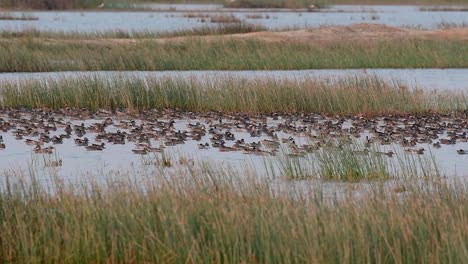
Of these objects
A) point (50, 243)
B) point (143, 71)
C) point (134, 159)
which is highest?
point (50, 243)

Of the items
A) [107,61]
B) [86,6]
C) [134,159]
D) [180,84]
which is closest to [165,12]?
[86,6]

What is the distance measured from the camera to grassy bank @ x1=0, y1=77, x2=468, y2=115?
63.9ft

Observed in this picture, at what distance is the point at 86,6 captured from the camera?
69.9m

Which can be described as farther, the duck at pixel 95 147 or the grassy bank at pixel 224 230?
the duck at pixel 95 147

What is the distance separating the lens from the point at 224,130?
17.2 m

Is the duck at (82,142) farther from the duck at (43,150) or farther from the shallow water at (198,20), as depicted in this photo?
the shallow water at (198,20)

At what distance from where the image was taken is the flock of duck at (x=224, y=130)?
15.0 metres

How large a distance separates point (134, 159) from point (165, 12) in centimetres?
5266

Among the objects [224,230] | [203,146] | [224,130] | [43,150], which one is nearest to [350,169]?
[203,146]

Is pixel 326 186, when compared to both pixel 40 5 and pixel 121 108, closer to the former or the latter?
pixel 121 108

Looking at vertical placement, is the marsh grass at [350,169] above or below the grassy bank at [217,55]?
above

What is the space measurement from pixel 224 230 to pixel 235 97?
12.1 meters

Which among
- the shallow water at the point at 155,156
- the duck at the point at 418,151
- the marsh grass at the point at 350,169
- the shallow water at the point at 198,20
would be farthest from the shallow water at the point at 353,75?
the shallow water at the point at 198,20

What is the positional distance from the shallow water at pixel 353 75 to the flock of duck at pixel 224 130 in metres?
4.52
